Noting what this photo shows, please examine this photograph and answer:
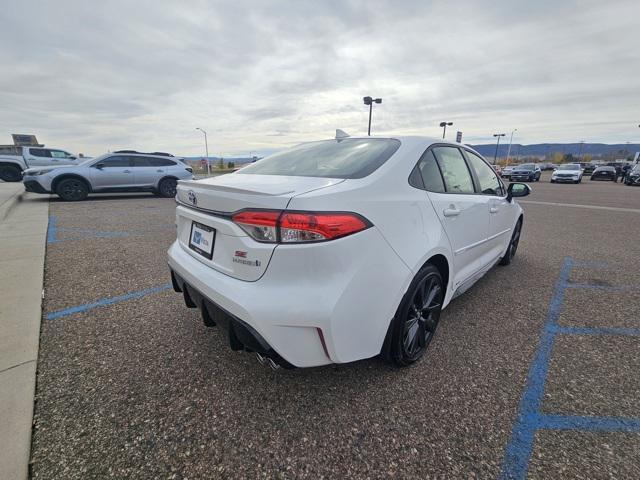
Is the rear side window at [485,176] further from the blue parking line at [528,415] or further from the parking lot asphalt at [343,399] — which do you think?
the blue parking line at [528,415]

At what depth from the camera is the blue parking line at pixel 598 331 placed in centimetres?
272

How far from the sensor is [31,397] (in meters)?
1.92

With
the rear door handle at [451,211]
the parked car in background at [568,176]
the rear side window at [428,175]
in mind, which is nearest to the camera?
the rear side window at [428,175]

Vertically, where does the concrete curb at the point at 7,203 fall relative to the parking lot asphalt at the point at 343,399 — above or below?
above

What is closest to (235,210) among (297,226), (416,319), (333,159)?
(297,226)

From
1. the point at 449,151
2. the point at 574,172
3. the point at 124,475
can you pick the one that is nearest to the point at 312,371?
the point at 124,475

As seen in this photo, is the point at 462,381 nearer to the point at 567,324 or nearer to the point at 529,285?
the point at 567,324

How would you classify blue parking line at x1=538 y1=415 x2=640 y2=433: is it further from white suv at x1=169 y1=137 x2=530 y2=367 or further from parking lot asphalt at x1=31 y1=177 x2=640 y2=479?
white suv at x1=169 y1=137 x2=530 y2=367

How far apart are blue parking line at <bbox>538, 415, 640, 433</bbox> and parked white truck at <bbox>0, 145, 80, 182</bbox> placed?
20.4 meters

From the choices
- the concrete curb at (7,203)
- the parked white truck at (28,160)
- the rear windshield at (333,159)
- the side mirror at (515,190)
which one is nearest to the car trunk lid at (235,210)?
the rear windshield at (333,159)

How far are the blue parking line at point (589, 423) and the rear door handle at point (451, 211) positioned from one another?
1.35 m

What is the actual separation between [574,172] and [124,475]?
2980 centimetres

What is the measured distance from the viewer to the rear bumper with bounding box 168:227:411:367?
1.59 meters

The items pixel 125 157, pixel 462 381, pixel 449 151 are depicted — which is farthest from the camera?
pixel 125 157
